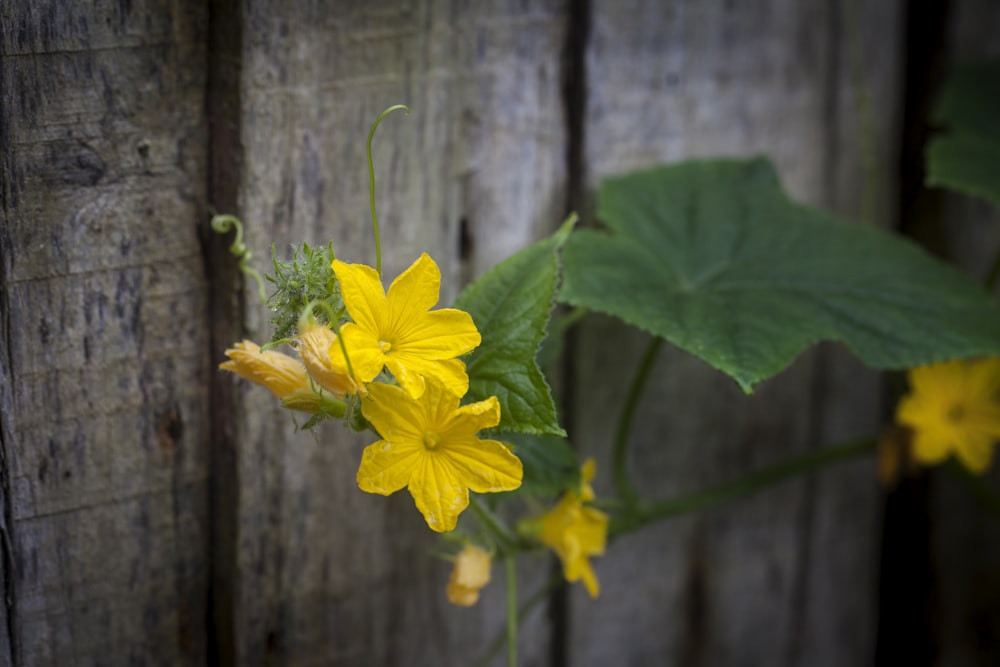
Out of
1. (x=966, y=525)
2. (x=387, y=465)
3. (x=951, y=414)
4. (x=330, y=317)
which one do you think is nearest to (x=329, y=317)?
(x=330, y=317)

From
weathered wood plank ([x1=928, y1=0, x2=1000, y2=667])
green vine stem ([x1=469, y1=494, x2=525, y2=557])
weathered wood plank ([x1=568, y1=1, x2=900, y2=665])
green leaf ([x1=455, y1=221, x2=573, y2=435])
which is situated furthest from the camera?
weathered wood plank ([x1=928, y1=0, x2=1000, y2=667])

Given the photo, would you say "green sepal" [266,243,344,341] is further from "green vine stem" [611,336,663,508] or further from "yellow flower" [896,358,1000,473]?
"yellow flower" [896,358,1000,473]

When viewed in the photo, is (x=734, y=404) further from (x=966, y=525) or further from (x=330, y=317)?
(x=330, y=317)

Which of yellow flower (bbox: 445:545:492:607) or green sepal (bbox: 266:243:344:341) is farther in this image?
yellow flower (bbox: 445:545:492:607)

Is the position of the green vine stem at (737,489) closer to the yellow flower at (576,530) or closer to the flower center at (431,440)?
the yellow flower at (576,530)

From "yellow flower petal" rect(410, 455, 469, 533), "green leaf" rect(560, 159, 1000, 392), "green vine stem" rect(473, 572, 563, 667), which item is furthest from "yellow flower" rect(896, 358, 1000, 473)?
"yellow flower petal" rect(410, 455, 469, 533)

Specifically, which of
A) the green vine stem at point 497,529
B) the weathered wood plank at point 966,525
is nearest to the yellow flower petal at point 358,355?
the green vine stem at point 497,529
